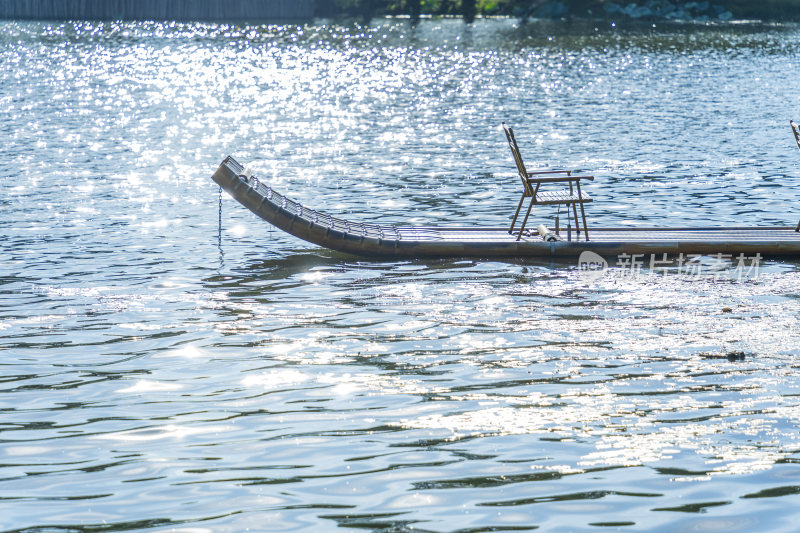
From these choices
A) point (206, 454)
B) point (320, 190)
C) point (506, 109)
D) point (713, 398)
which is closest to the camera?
point (206, 454)

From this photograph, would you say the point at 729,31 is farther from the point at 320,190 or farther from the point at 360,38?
the point at 320,190

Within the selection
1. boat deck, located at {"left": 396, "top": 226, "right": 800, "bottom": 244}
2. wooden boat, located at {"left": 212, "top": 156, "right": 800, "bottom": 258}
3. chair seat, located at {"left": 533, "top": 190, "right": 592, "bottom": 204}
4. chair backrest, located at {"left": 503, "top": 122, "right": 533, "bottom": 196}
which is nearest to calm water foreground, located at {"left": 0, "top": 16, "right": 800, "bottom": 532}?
wooden boat, located at {"left": 212, "top": 156, "right": 800, "bottom": 258}

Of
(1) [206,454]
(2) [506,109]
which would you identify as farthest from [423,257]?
(2) [506,109]

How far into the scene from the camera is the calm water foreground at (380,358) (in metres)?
7.18

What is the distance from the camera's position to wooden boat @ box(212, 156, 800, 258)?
14.9 meters

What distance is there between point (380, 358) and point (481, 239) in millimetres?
5261

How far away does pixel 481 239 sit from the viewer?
1538 centimetres

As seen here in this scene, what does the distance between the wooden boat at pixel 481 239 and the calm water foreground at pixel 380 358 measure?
1.18 feet

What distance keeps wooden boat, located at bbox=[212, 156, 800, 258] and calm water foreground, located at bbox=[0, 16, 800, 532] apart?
36cm

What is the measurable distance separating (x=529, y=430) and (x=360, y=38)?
76071 millimetres

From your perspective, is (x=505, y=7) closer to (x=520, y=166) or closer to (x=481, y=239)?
(x=481, y=239)

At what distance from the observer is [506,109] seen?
4147 cm

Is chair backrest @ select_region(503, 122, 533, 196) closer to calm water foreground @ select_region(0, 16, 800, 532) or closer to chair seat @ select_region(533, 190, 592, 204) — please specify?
chair seat @ select_region(533, 190, 592, 204)

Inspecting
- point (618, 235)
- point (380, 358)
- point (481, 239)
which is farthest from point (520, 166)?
point (380, 358)
